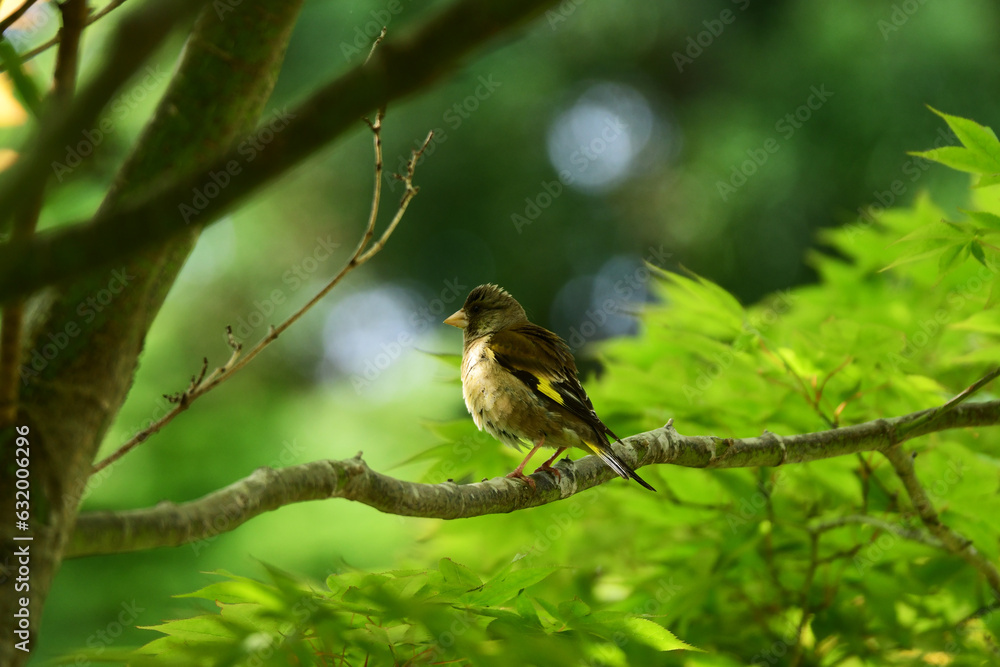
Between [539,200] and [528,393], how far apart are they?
4.73 m

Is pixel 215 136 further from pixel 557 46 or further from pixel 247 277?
pixel 247 277

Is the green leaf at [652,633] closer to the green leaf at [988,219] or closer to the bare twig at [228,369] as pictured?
the bare twig at [228,369]

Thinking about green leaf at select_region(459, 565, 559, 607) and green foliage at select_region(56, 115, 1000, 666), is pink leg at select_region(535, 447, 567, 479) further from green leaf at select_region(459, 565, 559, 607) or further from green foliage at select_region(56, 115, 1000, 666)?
green leaf at select_region(459, 565, 559, 607)

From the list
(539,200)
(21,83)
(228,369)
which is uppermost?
(539,200)

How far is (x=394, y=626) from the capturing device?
39.3 inches

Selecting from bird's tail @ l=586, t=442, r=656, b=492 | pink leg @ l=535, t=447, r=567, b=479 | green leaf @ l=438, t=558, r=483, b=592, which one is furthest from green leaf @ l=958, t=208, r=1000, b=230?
green leaf @ l=438, t=558, r=483, b=592

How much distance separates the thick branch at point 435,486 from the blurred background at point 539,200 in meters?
3.31

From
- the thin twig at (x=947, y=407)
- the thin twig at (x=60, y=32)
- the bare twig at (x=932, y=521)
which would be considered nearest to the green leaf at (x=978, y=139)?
the thin twig at (x=947, y=407)

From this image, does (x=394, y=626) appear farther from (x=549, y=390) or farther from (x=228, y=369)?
(x=549, y=390)

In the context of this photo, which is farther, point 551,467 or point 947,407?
point 551,467

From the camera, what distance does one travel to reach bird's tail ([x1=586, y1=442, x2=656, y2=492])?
4.61 feet

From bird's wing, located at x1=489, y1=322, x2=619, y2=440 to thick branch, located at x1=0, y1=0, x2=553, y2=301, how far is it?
1.28 m

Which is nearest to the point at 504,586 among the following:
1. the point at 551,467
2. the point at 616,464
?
the point at 616,464

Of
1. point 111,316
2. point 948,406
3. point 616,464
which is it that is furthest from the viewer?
point 616,464
